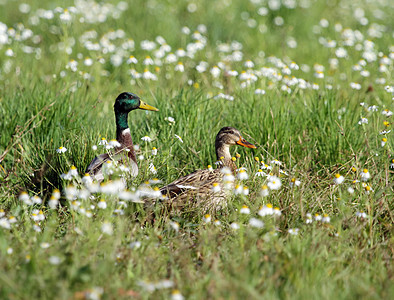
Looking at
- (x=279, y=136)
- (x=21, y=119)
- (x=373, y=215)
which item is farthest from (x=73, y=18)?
(x=373, y=215)

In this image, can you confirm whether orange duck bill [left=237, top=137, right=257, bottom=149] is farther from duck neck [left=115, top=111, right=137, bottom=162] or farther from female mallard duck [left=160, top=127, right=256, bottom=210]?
duck neck [left=115, top=111, right=137, bottom=162]

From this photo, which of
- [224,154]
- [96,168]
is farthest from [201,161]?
[96,168]

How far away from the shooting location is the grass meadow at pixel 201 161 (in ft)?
9.53

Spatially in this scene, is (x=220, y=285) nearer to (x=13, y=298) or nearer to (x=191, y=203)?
(x=13, y=298)

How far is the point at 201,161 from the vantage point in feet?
16.3

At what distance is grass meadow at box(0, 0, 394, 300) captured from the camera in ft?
9.53

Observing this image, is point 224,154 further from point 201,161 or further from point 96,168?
point 96,168

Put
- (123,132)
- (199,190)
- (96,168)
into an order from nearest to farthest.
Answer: (199,190), (96,168), (123,132)

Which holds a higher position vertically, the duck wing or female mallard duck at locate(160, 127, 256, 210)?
the duck wing

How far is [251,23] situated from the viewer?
9141 mm

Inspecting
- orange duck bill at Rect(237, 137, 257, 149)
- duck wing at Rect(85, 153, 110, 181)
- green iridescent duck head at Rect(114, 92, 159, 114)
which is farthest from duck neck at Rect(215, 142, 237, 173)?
duck wing at Rect(85, 153, 110, 181)

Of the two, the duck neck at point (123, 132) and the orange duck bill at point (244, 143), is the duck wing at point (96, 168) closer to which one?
the duck neck at point (123, 132)

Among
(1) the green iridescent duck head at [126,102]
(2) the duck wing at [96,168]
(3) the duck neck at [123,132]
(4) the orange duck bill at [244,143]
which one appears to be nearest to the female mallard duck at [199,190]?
(4) the orange duck bill at [244,143]

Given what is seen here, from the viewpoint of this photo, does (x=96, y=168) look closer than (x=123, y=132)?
Yes
